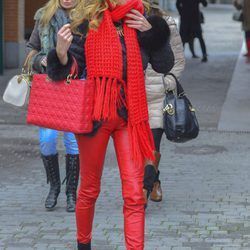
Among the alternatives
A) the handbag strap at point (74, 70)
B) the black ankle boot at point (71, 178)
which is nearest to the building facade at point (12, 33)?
the black ankle boot at point (71, 178)

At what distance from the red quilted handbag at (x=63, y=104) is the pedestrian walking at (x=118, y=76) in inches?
2.2

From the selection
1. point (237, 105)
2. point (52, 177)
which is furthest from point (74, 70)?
point (237, 105)

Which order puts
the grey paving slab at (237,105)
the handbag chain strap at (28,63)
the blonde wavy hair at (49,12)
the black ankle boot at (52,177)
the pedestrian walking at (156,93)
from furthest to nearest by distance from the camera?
the grey paving slab at (237,105) < the black ankle boot at (52,177) < the pedestrian walking at (156,93) < the blonde wavy hair at (49,12) < the handbag chain strap at (28,63)

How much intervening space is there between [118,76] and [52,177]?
2.23 meters

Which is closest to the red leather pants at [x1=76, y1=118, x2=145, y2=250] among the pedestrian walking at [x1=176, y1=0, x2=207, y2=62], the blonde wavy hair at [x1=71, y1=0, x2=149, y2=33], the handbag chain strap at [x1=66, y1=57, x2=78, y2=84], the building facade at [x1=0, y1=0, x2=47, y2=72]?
the handbag chain strap at [x1=66, y1=57, x2=78, y2=84]

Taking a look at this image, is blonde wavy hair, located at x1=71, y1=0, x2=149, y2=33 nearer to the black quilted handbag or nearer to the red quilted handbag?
the red quilted handbag

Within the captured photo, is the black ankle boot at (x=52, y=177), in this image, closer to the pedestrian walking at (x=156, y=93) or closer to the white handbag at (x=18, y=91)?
the pedestrian walking at (x=156, y=93)

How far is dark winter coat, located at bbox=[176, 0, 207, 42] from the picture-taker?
65.7 feet

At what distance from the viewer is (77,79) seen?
5.51 metres

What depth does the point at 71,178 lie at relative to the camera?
734cm

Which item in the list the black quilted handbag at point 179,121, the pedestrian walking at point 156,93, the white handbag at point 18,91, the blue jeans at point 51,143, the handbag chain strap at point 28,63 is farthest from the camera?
the blue jeans at point 51,143

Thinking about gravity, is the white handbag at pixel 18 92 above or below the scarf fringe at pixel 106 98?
below

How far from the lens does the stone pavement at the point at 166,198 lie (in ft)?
21.4

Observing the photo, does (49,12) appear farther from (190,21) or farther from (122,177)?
(190,21)
